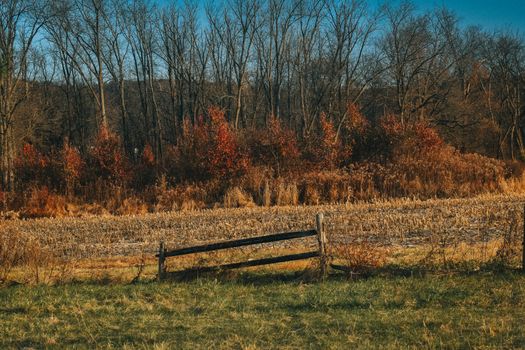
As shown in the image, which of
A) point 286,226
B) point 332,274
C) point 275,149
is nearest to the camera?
point 332,274

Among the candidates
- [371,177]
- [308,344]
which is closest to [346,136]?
[371,177]

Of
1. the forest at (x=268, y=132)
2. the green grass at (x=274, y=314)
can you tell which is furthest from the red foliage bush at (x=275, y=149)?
the green grass at (x=274, y=314)

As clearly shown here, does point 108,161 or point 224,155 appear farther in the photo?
point 108,161

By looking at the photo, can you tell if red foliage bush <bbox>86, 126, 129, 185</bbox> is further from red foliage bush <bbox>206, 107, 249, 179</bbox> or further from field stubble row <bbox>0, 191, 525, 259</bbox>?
field stubble row <bbox>0, 191, 525, 259</bbox>

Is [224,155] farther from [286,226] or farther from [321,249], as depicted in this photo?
[321,249]

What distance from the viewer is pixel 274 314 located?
823cm

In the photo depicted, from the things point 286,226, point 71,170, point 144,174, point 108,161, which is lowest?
point 286,226

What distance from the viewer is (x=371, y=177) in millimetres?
28203

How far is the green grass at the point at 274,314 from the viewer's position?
22.0 feet

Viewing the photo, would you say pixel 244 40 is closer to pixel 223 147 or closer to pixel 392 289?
pixel 223 147

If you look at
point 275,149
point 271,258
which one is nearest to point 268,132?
point 275,149

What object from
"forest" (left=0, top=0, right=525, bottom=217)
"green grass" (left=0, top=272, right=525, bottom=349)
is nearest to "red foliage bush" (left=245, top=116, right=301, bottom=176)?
"forest" (left=0, top=0, right=525, bottom=217)

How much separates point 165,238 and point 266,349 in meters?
12.0

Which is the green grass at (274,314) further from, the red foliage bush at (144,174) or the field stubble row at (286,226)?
the red foliage bush at (144,174)
